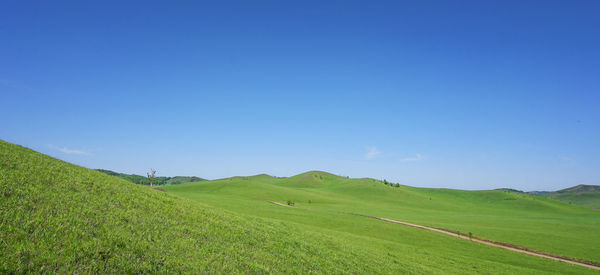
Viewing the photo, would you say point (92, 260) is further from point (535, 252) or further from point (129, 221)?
point (535, 252)

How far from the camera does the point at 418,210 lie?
302 ft

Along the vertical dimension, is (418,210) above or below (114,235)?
below

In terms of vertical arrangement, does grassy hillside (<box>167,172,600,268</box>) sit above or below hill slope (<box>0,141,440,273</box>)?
below

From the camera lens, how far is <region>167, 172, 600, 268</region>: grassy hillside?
134 ft

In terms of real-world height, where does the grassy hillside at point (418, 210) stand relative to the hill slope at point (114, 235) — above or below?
below

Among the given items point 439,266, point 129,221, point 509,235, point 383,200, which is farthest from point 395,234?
point 383,200

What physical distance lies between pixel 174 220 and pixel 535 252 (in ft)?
149

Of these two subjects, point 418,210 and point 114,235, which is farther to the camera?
point 418,210

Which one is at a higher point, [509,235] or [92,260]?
[92,260]

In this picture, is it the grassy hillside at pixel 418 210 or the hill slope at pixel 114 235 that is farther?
the grassy hillside at pixel 418 210

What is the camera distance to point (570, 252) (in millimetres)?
36906

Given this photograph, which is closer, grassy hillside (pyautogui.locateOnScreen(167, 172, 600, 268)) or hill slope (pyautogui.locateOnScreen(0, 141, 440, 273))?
hill slope (pyautogui.locateOnScreen(0, 141, 440, 273))

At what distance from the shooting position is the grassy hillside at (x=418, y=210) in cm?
4088

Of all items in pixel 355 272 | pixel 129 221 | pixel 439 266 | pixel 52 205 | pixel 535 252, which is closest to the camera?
pixel 52 205
